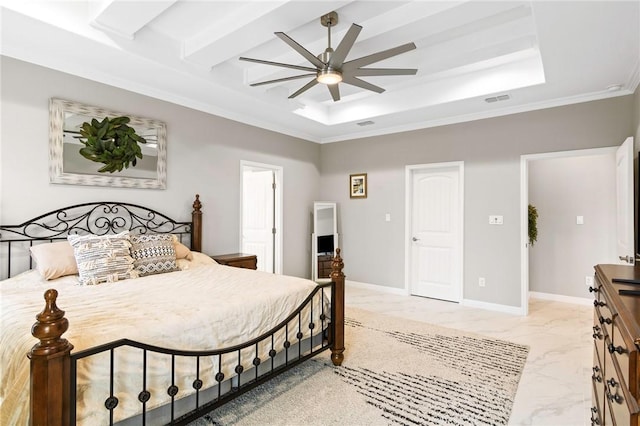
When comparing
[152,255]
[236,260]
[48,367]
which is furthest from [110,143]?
[48,367]

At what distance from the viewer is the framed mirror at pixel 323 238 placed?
5.84 m

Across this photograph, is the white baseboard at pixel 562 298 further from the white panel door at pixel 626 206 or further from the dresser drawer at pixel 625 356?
the dresser drawer at pixel 625 356

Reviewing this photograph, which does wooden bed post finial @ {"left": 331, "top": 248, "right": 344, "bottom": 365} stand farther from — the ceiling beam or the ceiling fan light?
the ceiling beam

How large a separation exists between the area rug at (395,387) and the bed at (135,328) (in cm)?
20

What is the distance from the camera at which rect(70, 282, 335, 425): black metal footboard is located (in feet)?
4.91

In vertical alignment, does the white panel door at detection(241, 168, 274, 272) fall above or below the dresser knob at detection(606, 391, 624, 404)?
above

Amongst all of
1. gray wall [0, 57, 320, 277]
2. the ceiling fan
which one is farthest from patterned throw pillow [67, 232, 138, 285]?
the ceiling fan

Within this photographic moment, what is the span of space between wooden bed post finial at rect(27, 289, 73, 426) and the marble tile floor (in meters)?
2.40

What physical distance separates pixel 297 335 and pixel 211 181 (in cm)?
262

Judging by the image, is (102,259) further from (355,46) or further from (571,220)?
(571,220)

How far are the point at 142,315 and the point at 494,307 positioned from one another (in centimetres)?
427

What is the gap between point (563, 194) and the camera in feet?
16.2

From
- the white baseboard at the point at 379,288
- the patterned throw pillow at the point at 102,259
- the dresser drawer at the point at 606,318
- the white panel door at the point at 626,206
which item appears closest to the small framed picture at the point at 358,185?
the white baseboard at the point at 379,288

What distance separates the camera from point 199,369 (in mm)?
1828
